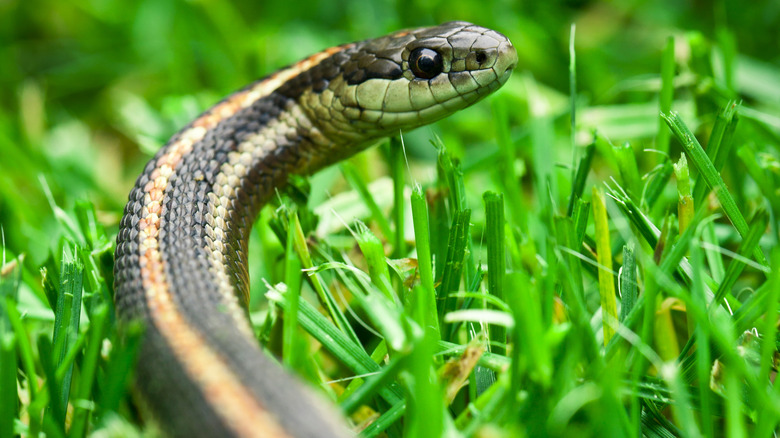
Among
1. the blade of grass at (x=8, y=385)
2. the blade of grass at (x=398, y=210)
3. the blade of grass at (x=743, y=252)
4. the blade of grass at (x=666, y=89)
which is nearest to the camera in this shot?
the blade of grass at (x=8, y=385)

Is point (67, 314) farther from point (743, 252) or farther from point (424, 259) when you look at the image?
point (743, 252)

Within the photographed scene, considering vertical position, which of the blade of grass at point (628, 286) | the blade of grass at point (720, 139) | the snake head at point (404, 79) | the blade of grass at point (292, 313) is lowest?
the blade of grass at point (628, 286)

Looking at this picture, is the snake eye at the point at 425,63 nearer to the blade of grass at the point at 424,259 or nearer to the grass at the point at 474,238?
the grass at the point at 474,238

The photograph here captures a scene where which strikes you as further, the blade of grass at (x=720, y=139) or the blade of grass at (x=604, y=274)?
the blade of grass at (x=720, y=139)

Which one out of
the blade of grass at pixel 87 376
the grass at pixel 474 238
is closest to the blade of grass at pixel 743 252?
the grass at pixel 474 238

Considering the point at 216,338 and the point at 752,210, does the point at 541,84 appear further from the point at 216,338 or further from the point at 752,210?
the point at 216,338

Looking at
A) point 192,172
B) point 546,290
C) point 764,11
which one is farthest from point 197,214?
point 764,11
